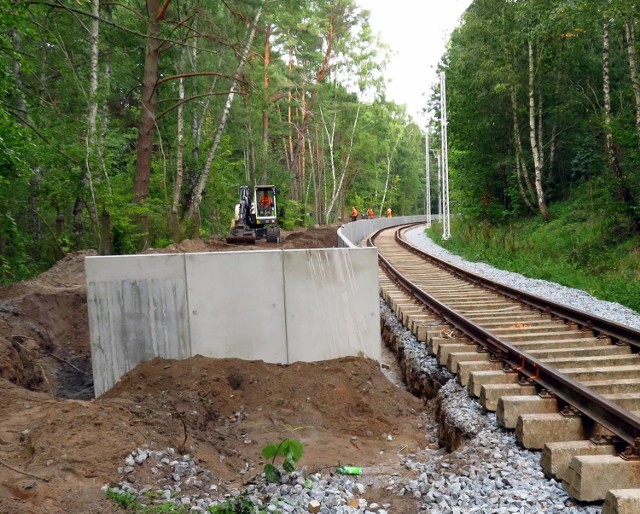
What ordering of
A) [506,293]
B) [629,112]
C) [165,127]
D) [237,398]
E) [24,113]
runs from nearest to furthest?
[237,398]
[506,293]
[24,113]
[629,112]
[165,127]

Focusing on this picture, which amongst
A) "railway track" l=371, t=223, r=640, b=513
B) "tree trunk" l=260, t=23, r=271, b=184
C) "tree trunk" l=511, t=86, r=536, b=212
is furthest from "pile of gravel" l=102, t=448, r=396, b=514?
"tree trunk" l=260, t=23, r=271, b=184

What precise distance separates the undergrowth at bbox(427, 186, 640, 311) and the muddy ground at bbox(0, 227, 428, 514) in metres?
6.16

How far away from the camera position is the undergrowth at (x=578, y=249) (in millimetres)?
11727

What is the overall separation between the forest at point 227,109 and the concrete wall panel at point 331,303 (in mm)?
3821

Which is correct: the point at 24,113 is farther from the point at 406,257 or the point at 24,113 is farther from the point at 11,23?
the point at 406,257

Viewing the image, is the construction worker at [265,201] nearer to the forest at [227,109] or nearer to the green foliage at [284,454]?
the forest at [227,109]

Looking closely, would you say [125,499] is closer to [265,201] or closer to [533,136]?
[533,136]

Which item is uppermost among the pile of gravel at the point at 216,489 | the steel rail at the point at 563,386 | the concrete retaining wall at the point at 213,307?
the concrete retaining wall at the point at 213,307

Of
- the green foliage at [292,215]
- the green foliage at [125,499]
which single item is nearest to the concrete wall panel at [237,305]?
the green foliage at [125,499]

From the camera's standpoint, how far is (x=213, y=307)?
677 cm

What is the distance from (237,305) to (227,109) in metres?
15.6

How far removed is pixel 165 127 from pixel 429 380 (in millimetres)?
21177

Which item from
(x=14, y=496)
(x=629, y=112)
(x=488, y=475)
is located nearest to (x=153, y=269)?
(x=14, y=496)

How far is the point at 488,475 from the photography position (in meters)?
3.96
